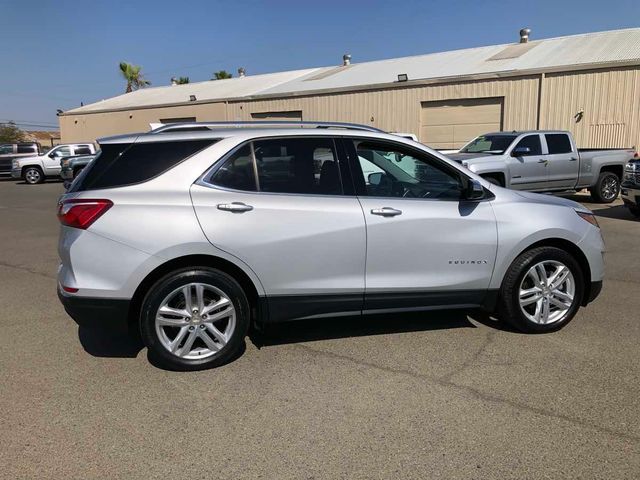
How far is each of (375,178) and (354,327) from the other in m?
1.39

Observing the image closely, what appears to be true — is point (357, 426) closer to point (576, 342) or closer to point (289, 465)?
point (289, 465)

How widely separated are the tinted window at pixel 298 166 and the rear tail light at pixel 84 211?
3.62 ft

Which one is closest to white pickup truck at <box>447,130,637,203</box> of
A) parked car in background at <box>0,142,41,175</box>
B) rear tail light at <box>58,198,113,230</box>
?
rear tail light at <box>58,198,113,230</box>

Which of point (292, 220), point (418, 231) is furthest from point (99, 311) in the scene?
point (418, 231)

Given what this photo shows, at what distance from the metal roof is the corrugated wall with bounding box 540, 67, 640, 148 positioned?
421 millimetres

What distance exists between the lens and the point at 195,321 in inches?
154

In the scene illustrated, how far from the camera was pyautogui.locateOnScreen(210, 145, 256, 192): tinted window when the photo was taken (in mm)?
3952

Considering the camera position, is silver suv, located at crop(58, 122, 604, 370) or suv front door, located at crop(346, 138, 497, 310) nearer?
silver suv, located at crop(58, 122, 604, 370)

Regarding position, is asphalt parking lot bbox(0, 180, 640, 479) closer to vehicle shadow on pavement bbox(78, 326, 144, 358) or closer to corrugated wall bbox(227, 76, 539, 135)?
vehicle shadow on pavement bbox(78, 326, 144, 358)

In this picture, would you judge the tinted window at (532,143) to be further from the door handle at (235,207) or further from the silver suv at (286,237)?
the door handle at (235,207)

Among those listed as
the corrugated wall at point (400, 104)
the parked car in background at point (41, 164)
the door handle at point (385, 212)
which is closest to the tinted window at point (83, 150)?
the parked car in background at point (41, 164)

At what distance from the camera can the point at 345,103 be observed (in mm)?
24422

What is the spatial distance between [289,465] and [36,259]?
6677 millimetres

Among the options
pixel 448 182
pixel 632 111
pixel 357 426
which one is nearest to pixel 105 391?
pixel 357 426
